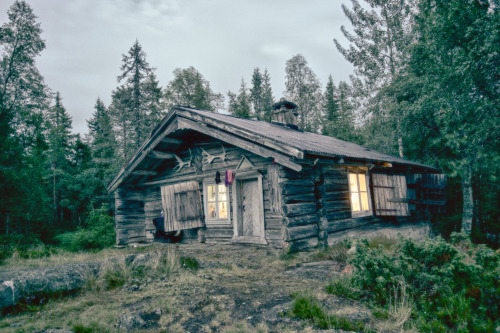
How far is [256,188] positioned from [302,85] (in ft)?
83.6

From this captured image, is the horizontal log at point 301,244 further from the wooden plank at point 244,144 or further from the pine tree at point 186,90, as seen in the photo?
the pine tree at point 186,90

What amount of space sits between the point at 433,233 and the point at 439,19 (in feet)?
31.1

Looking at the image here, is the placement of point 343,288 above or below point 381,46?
below

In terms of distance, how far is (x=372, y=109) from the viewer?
18.5 meters

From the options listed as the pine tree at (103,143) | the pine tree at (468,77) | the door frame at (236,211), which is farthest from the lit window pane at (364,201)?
the pine tree at (103,143)

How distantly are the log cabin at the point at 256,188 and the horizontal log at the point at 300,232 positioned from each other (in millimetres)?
25

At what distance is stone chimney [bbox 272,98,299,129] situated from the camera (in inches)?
525

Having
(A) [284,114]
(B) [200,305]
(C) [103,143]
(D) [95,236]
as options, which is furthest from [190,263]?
(C) [103,143]

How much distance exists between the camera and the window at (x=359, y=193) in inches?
392

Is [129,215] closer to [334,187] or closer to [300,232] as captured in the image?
[300,232]

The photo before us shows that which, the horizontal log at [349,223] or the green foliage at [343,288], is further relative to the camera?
the horizontal log at [349,223]

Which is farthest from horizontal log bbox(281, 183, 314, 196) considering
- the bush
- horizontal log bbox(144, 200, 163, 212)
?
the bush

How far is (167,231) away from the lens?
1032cm

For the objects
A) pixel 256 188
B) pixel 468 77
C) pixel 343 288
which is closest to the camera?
pixel 343 288
